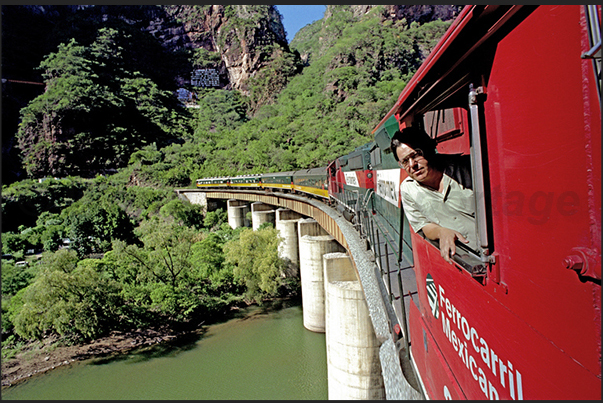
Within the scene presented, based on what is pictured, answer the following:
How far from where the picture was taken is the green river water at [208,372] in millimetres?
15047

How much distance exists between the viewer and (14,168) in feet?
210

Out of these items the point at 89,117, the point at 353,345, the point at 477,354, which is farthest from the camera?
Result: the point at 89,117

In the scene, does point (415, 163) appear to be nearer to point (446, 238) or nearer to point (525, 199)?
point (446, 238)

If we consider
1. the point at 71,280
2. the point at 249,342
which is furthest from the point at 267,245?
the point at 71,280

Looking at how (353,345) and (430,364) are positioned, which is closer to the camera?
(430,364)

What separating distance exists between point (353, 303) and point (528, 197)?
35.4ft

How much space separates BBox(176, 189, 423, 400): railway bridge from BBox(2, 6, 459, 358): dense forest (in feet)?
11.9

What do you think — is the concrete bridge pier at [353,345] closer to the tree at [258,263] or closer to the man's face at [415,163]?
the man's face at [415,163]

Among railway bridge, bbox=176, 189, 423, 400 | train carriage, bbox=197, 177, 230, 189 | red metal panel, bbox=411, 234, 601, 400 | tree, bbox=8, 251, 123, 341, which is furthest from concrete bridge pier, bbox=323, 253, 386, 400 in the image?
train carriage, bbox=197, 177, 230, 189

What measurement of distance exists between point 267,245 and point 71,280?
424 inches

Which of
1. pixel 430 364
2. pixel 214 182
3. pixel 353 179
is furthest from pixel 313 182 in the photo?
pixel 214 182

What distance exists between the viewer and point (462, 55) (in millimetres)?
2410

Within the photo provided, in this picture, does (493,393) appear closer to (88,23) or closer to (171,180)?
(171,180)

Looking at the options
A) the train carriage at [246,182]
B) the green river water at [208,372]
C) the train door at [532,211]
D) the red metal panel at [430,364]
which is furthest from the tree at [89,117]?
the train door at [532,211]
